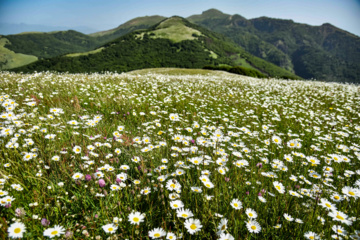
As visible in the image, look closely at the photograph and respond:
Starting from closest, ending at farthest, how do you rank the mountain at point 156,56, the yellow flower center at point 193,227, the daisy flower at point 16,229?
1. the daisy flower at point 16,229
2. the yellow flower center at point 193,227
3. the mountain at point 156,56

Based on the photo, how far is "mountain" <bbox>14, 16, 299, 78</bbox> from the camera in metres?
142

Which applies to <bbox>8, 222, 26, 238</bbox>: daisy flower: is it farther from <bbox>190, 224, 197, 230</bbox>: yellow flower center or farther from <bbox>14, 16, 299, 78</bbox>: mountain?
<bbox>14, 16, 299, 78</bbox>: mountain

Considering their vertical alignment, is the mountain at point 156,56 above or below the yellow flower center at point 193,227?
above

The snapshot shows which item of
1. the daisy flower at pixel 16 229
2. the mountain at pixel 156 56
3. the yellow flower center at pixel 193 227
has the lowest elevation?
the yellow flower center at pixel 193 227

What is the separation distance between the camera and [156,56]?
164000mm

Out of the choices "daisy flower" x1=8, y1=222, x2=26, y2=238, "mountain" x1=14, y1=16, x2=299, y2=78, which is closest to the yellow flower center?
"daisy flower" x1=8, y1=222, x2=26, y2=238

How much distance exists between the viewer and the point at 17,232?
54.4 inches

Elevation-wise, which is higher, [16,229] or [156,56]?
[156,56]

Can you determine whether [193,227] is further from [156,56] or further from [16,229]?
[156,56]

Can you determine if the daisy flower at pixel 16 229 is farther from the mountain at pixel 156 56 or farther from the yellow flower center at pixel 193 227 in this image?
the mountain at pixel 156 56

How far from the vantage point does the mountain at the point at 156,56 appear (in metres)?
142

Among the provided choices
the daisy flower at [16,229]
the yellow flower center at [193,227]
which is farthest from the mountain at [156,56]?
the yellow flower center at [193,227]

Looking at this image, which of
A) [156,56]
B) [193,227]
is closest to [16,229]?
[193,227]

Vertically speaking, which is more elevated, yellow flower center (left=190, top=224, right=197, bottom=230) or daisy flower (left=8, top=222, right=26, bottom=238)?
daisy flower (left=8, top=222, right=26, bottom=238)
